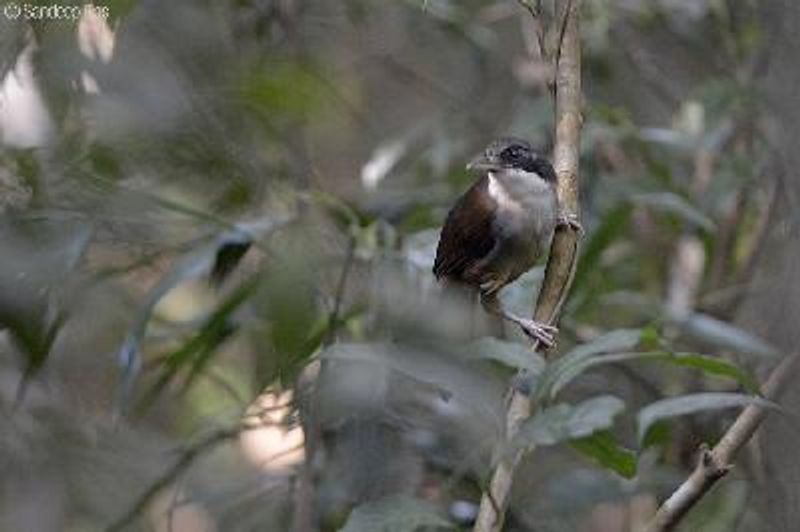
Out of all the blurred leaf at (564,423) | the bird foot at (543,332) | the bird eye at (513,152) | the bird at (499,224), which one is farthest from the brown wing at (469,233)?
the blurred leaf at (564,423)

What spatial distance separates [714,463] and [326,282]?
3.26ft

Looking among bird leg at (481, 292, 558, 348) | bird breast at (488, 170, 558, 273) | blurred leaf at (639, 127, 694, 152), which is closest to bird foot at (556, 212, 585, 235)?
bird leg at (481, 292, 558, 348)

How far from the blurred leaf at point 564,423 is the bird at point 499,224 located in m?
1.03

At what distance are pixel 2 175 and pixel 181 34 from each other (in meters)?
0.80

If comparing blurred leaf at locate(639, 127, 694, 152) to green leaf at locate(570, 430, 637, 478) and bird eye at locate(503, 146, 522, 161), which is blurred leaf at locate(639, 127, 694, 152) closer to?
bird eye at locate(503, 146, 522, 161)

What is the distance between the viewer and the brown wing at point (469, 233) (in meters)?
3.62

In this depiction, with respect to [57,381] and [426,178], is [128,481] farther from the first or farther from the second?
[426,178]

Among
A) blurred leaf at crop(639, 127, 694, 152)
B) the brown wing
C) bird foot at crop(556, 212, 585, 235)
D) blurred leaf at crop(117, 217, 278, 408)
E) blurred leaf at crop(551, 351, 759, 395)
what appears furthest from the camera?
blurred leaf at crop(639, 127, 694, 152)

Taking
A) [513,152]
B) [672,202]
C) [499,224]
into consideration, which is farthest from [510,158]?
[672,202]

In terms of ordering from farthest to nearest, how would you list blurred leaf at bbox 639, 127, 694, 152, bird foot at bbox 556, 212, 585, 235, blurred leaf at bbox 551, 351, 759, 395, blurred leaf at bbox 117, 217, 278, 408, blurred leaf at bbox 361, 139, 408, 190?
blurred leaf at bbox 361, 139, 408, 190 < blurred leaf at bbox 639, 127, 694, 152 < blurred leaf at bbox 117, 217, 278, 408 < bird foot at bbox 556, 212, 585, 235 < blurred leaf at bbox 551, 351, 759, 395

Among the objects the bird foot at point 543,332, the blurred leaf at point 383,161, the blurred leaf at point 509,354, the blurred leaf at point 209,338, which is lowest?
the blurred leaf at point 383,161

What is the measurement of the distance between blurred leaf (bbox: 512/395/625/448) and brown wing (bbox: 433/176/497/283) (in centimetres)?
120

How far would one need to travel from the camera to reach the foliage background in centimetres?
267

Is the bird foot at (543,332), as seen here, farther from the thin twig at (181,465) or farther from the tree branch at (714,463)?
the thin twig at (181,465)
